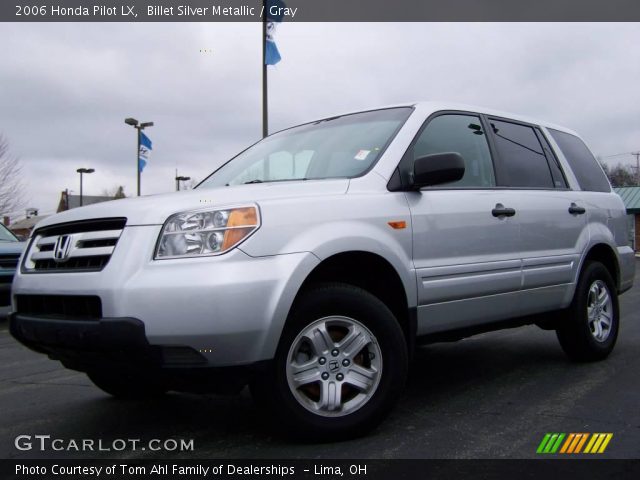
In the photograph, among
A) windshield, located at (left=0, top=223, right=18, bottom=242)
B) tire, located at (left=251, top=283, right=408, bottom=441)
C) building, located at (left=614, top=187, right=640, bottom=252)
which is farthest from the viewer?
building, located at (left=614, top=187, right=640, bottom=252)

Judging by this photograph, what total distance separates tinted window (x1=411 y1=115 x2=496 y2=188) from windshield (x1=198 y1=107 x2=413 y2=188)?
212 mm

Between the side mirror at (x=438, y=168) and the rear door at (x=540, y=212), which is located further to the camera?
the rear door at (x=540, y=212)

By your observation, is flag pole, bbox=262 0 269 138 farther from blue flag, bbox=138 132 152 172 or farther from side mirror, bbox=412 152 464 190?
side mirror, bbox=412 152 464 190

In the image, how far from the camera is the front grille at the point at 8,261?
9.38 metres

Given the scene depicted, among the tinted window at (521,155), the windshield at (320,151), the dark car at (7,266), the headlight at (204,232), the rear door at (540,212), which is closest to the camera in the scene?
the headlight at (204,232)

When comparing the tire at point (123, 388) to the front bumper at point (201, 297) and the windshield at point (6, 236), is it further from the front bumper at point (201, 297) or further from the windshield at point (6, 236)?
the windshield at point (6, 236)

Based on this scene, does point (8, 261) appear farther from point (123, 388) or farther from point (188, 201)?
point (188, 201)

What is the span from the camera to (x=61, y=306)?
10.3ft

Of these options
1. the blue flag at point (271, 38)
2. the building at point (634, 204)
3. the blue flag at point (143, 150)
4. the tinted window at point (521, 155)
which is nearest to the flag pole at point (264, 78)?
the blue flag at point (271, 38)

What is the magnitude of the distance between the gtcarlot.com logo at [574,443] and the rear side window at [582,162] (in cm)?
261

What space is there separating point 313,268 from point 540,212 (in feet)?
7.24

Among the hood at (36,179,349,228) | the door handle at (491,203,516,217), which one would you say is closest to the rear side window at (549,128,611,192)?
the door handle at (491,203,516,217)

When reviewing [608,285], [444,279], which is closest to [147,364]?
[444,279]

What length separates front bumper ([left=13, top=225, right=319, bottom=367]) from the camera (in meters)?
2.78
